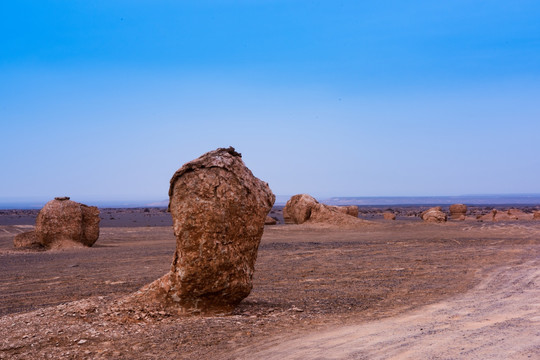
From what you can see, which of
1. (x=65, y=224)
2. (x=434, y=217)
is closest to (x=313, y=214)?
(x=434, y=217)

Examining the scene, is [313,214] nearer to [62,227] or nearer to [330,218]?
[330,218]

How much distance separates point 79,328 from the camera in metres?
6.64

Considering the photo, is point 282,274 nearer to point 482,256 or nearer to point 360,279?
point 360,279

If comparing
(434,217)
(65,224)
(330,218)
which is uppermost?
(65,224)

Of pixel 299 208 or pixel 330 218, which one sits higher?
pixel 299 208

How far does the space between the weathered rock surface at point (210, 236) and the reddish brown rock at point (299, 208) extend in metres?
24.5

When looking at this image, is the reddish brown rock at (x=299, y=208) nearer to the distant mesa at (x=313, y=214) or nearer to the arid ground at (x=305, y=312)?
the distant mesa at (x=313, y=214)

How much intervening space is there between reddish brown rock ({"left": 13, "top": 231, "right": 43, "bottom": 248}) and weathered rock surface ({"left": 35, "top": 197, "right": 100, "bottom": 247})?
440 mm

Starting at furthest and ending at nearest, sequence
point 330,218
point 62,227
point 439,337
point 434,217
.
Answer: point 434,217 < point 330,218 < point 62,227 < point 439,337

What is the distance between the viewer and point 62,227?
66.6 feet

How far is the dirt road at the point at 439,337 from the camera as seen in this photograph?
18.0ft

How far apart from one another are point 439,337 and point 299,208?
87.0ft

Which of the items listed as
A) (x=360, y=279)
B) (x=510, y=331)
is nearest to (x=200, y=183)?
(x=510, y=331)

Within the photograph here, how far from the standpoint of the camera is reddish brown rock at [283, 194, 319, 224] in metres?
32.4
